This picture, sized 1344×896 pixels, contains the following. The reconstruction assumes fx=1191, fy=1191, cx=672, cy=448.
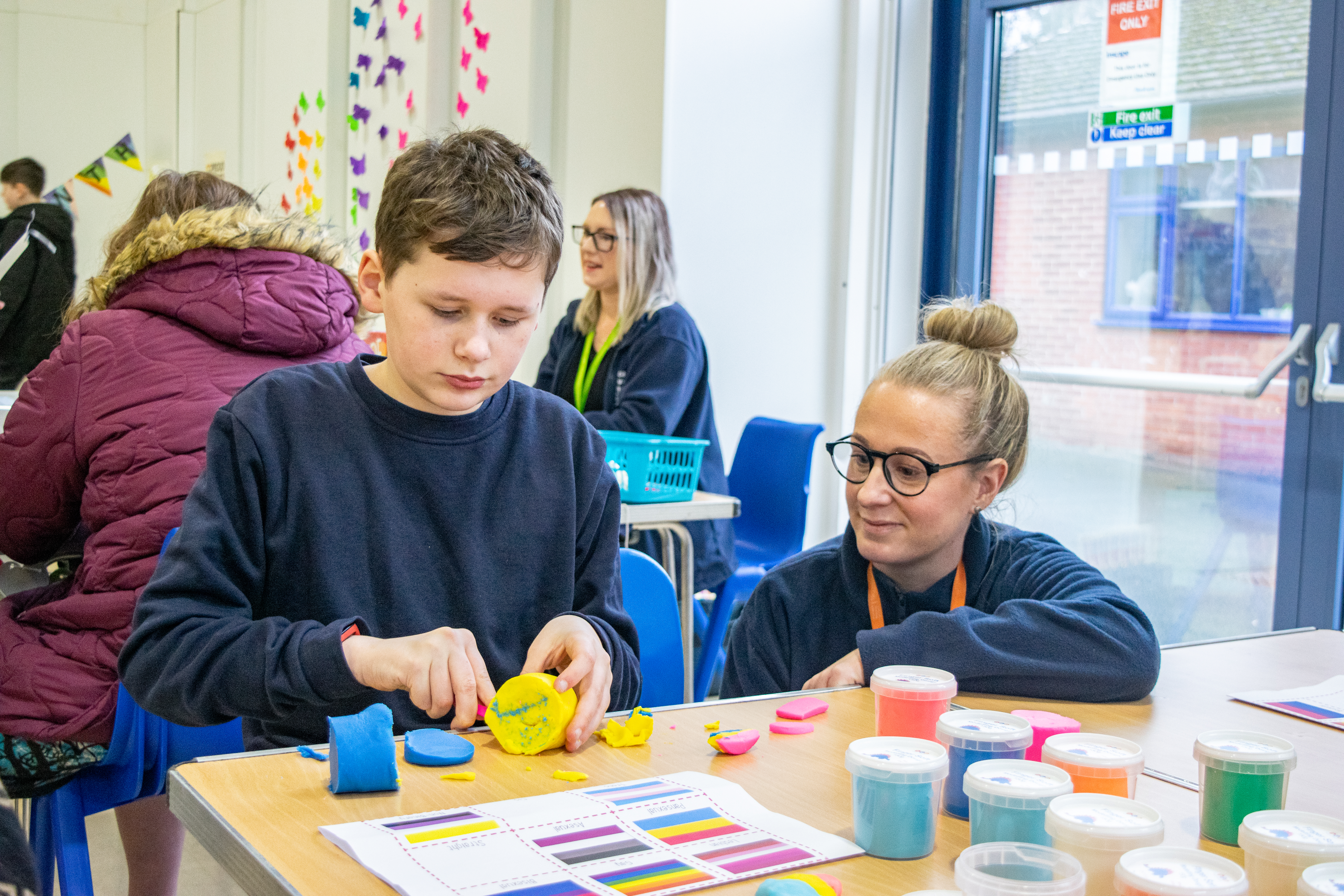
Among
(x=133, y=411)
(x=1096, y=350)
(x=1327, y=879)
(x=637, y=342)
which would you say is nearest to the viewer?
(x=1327, y=879)

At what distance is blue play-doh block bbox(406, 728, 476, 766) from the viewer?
1.07 metres

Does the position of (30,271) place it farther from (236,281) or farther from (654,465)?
(236,281)

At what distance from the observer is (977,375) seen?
167cm

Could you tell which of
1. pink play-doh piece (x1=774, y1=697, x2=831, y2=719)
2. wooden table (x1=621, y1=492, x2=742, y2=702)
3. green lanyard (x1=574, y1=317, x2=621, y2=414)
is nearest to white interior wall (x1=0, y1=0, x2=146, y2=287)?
green lanyard (x1=574, y1=317, x2=621, y2=414)

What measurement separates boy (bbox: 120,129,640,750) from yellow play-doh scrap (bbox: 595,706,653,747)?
2cm

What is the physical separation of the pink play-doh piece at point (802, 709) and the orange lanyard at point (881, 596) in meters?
0.34

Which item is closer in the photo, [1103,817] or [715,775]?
[1103,817]

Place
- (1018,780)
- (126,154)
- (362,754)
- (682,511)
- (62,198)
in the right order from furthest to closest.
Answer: (126,154)
(62,198)
(682,511)
(362,754)
(1018,780)

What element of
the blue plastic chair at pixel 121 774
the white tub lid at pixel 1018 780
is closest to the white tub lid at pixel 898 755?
the white tub lid at pixel 1018 780

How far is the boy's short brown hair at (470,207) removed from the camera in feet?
4.14

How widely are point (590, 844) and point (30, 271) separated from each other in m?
5.79

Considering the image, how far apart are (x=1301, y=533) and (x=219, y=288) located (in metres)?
2.69

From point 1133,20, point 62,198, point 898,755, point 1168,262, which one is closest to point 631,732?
point 898,755

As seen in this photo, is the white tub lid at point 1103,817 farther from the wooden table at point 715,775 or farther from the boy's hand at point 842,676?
the boy's hand at point 842,676
